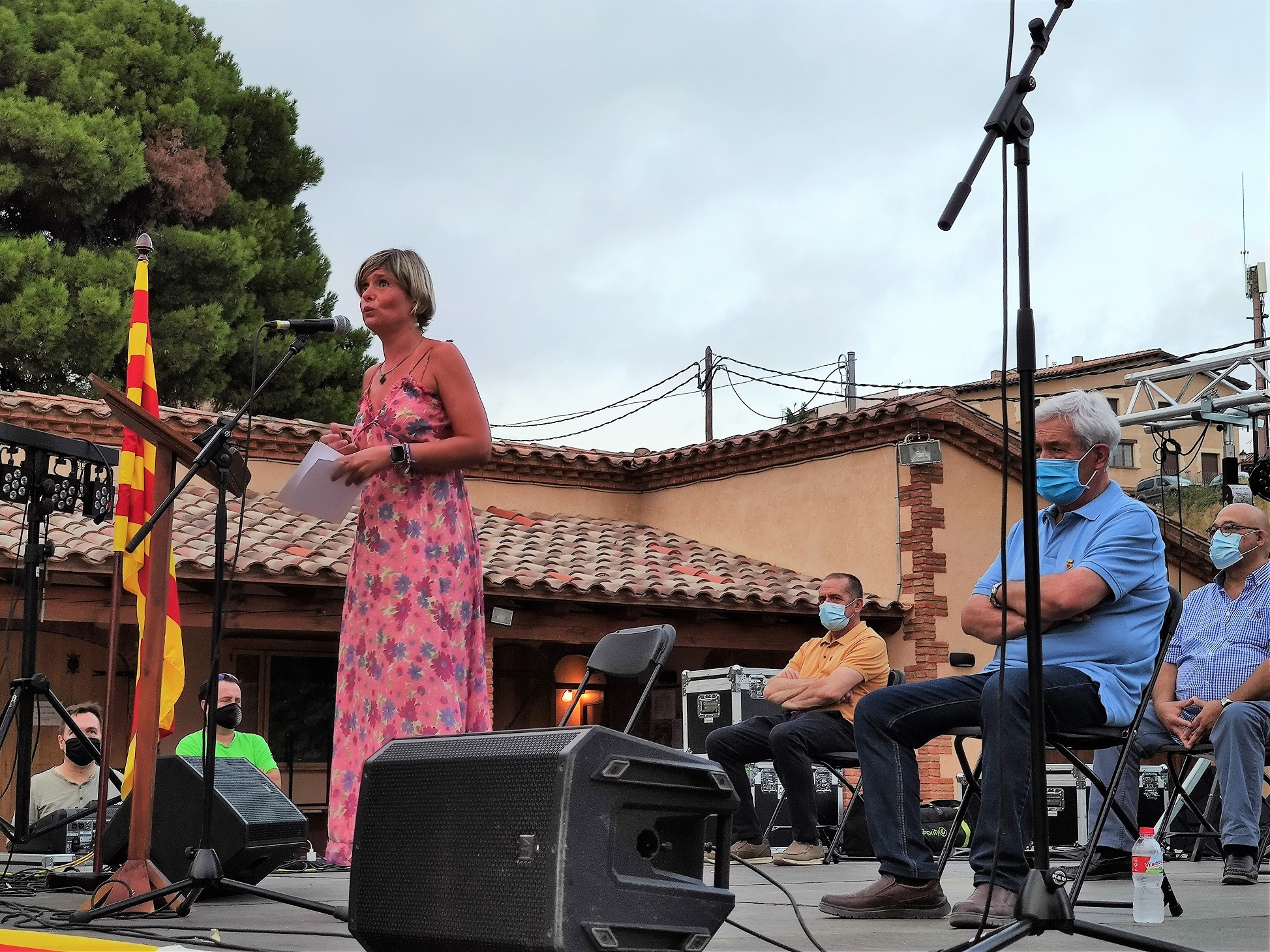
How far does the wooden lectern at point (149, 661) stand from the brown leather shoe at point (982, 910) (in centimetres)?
200

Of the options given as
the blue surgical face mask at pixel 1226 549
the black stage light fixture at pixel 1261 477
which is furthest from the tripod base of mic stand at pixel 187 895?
the black stage light fixture at pixel 1261 477

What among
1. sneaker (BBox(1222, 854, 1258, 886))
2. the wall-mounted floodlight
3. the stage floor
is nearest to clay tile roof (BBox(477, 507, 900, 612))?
the wall-mounted floodlight

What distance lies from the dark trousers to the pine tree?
1525 cm

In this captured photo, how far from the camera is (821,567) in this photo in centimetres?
1370

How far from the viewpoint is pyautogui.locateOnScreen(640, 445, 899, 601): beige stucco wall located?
43.2 ft

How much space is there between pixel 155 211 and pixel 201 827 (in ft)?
64.1

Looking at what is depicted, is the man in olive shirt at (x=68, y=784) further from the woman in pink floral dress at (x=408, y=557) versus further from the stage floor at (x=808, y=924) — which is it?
the woman in pink floral dress at (x=408, y=557)

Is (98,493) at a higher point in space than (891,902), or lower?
higher

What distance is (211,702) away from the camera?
10.9 ft

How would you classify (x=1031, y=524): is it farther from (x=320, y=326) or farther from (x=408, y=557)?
(x=320, y=326)

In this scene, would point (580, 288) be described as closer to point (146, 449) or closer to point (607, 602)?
point (607, 602)

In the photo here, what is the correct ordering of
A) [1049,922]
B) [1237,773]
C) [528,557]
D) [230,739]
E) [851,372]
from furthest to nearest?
1. [851,372]
2. [528,557]
3. [230,739]
4. [1237,773]
5. [1049,922]

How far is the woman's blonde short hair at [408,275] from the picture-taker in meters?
3.46

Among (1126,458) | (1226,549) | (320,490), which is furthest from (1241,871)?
(1126,458)
